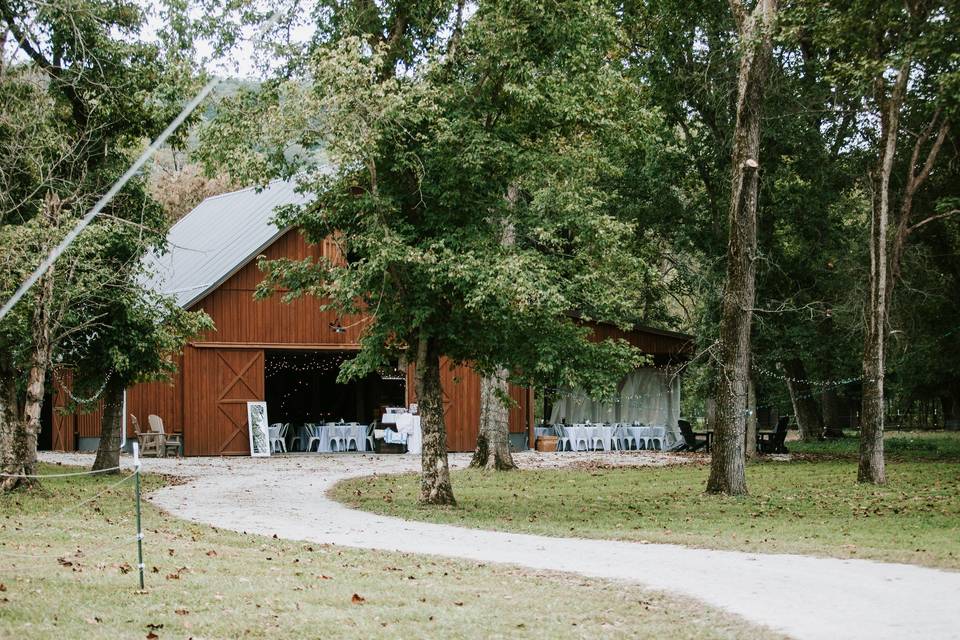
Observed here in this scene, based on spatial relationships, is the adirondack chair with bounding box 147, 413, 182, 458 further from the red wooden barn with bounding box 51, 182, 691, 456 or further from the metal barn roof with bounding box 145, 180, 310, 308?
the metal barn roof with bounding box 145, 180, 310, 308

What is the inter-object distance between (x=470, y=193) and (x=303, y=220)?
2559 millimetres

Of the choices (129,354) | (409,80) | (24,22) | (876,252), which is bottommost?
(129,354)

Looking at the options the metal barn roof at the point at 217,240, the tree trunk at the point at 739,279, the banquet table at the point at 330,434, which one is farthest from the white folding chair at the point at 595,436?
the tree trunk at the point at 739,279

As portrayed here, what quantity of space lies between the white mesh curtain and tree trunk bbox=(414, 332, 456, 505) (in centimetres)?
2042

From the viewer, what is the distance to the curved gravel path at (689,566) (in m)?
7.99

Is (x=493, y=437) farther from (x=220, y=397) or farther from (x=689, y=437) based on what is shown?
(x=689, y=437)

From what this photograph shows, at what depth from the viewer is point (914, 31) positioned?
62.2 feet

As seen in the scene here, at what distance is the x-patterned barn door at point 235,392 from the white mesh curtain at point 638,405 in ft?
34.7

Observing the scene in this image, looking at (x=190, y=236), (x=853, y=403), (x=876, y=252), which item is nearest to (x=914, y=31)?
(x=876, y=252)

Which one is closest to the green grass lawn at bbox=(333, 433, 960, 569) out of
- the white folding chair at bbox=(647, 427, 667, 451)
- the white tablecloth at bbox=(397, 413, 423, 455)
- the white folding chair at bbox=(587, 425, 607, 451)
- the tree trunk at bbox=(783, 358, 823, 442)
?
the white tablecloth at bbox=(397, 413, 423, 455)

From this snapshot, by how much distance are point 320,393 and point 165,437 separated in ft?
38.4

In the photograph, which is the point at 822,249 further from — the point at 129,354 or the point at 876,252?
the point at 129,354

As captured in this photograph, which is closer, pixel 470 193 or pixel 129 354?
pixel 470 193

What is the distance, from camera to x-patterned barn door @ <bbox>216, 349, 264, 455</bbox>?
31.0m
